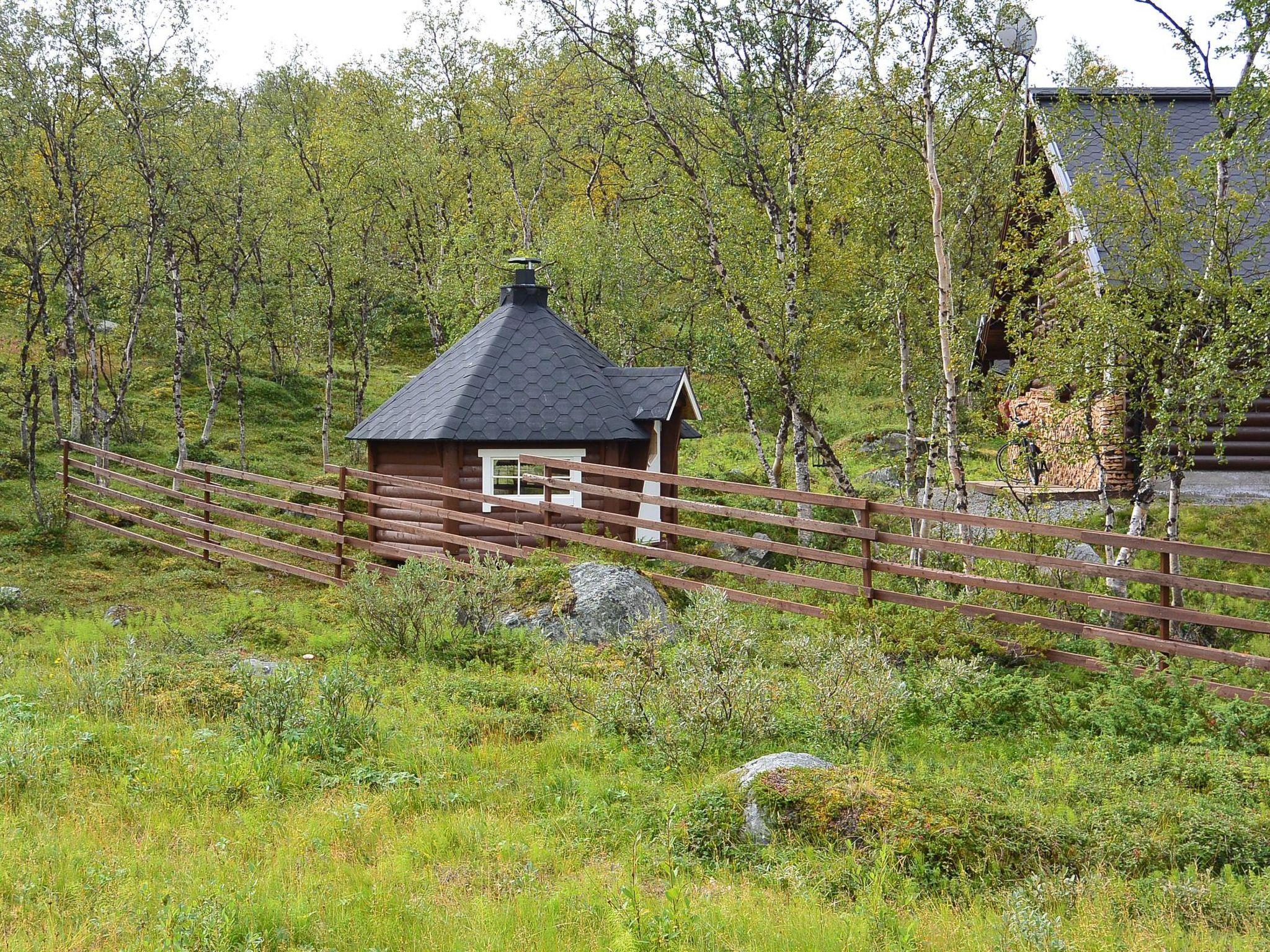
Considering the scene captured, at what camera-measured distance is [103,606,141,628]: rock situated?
38.5ft

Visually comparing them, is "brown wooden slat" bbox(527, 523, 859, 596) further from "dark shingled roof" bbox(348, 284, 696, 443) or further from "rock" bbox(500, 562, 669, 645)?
"dark shingled roof" bbox(348, 284, 696, 443)

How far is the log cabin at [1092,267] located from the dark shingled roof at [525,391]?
21.4ft

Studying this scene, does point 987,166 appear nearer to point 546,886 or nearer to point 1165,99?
point 1165,99

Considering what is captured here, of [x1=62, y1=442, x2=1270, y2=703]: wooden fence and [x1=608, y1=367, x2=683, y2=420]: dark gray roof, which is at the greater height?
[x1=608, y1=367, x2=683, y2=420]: dark gray roof

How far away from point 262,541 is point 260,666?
776 cm

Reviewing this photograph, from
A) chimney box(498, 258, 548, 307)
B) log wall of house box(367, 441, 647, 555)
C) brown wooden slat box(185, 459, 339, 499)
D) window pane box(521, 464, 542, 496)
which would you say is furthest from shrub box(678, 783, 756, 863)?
chimney box(498, 258, 548, 307)

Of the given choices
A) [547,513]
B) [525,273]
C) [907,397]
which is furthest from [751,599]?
[525,273]

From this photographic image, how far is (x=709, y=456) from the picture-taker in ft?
95.1

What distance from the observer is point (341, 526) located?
15.1 metres

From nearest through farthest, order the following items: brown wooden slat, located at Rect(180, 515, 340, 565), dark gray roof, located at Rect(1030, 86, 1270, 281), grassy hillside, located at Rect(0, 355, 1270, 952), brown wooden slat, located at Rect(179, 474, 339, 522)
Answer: grassy hillside, located at Rect(0, 355, 1270, 952), dark gray roof, located at Rect(1030, 86, 1270, 281), brown wooden slat, located at Rect(179, 474, 339, 522), brown wooden slat, located at Rect(180, 515, 340, 565)

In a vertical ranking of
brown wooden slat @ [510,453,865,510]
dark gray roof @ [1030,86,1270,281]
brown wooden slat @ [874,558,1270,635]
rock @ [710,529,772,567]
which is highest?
dark gray roof @ [1030,86,1270,281]

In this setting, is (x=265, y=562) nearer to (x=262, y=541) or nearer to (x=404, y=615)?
(x=262, y=541)

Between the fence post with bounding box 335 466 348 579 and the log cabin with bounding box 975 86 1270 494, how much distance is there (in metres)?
10.2

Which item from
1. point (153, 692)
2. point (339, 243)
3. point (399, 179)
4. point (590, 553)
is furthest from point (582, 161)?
point (153, 692)
